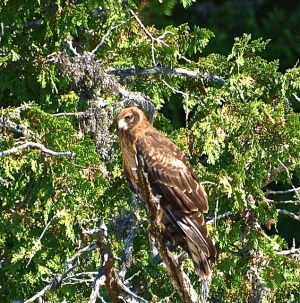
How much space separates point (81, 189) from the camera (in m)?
5.93

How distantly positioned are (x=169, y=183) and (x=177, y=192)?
77mm

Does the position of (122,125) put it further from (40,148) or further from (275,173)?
(275,173)

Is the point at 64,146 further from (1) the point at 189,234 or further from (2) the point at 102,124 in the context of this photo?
(1) the point at 189,234

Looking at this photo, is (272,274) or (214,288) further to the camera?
(214,288)

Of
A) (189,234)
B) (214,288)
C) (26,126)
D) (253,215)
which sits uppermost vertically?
(26,126)

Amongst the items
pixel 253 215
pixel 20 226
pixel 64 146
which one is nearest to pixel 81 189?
pixel 64 146

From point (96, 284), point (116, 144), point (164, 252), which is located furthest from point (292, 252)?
point (164, 252)

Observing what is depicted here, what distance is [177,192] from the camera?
536cm

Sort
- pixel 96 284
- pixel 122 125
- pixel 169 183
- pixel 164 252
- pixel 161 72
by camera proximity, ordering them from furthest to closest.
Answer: pixel 161 72, pixel 122 125, pixel 169 183, pixel 96 284, pixel 164 252

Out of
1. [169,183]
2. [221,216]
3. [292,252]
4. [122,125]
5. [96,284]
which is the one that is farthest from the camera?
[292,252]

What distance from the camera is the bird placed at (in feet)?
17.1

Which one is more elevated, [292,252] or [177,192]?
[177,192]

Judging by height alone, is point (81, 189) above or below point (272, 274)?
above

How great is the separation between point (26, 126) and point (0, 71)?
105 cm
